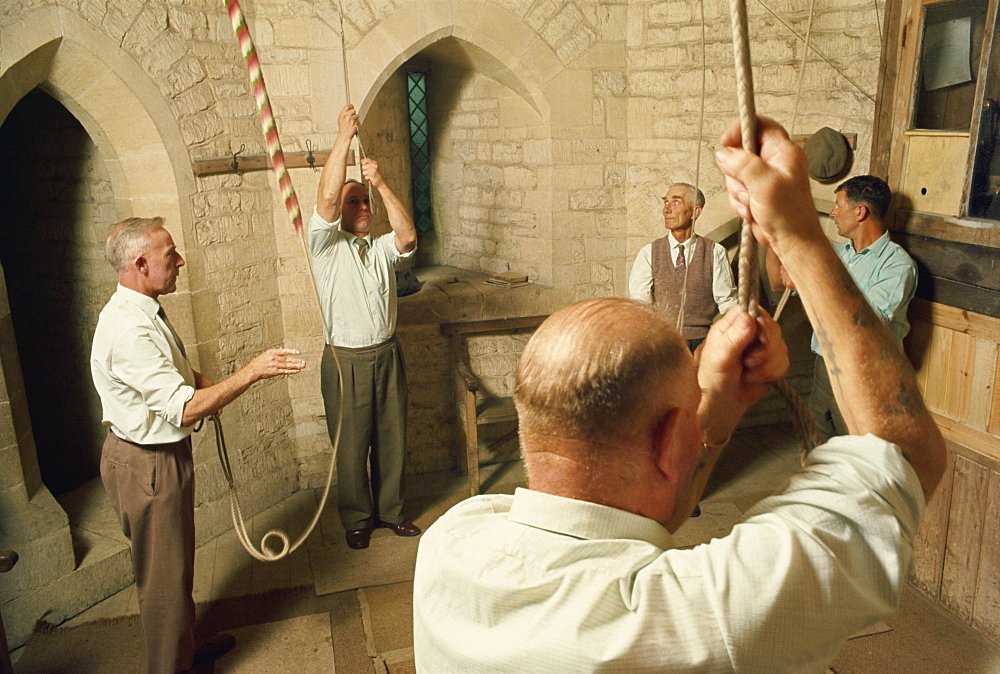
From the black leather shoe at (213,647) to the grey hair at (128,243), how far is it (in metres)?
1.64

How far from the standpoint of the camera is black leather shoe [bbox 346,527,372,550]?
4.15 meters

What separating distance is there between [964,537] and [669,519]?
2.96 m

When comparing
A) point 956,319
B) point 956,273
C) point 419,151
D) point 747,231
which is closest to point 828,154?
point 956,273

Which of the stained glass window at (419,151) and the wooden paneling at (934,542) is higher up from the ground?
the stained glass window at (419,151)

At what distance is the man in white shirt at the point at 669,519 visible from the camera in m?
0.85

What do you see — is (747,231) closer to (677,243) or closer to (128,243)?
(128,243)

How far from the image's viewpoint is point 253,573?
3.97 m

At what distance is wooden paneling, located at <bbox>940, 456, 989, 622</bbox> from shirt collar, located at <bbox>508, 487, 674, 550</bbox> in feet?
9.47

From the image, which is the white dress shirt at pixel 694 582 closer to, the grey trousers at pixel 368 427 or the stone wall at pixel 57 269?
the grey trousers at pixel 368 427

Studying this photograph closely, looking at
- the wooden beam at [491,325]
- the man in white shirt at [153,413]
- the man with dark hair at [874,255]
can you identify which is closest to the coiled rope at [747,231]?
the man in white shirt at [153,413]

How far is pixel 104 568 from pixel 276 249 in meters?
1.90

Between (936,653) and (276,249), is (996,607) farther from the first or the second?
(276,249)

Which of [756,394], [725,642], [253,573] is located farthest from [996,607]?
Answer: [253,573]

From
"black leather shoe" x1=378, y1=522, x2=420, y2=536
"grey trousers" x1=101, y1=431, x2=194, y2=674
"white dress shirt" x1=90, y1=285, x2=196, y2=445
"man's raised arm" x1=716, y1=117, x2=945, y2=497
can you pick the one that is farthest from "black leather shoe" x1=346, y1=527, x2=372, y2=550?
"man's raised arm" x1=716, y1=117, x2=945, y2=497
